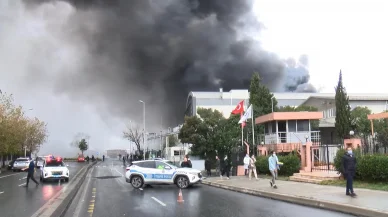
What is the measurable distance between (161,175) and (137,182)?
4.70 feet

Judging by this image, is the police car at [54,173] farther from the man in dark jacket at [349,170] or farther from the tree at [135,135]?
the tree at [135,135]

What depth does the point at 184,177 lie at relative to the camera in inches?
897

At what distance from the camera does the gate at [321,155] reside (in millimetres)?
23883

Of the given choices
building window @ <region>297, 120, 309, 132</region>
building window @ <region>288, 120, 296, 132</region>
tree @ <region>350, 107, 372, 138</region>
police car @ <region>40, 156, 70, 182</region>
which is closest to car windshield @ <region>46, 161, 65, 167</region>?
police car @ <region>40, 156, 70, 182</region>

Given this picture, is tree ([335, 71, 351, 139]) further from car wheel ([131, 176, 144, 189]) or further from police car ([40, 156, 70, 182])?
police car ([40, 156, 70, 182])

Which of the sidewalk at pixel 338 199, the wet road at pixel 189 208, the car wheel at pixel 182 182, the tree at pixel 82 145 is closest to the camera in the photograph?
the sidewalk at pixel 338 199

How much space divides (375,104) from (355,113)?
→ 15817 millimetres

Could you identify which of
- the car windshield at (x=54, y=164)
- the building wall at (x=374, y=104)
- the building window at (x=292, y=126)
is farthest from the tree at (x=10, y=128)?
the building wall at (x=374, y=104)

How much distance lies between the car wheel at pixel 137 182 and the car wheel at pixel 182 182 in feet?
6.87

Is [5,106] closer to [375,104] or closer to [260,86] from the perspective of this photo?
[260,86]

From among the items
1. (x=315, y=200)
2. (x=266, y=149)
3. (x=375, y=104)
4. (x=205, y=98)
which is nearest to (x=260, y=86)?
(x=266, y=149)

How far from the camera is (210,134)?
48.2 m

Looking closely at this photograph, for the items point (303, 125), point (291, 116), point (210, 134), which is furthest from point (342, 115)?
point (210, 134)

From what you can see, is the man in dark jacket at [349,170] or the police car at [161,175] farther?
the police car at [161,175]
